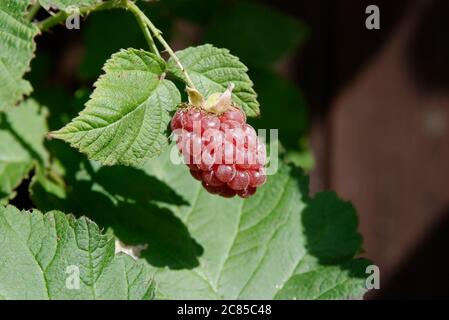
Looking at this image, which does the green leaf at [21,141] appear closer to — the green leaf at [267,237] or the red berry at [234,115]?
the green leaf at [267,237]

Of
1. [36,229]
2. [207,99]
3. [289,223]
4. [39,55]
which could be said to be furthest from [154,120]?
[39,55]

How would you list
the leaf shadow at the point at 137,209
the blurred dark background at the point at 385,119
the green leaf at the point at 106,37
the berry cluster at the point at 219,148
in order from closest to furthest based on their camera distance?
the berry cluster at the point at 219,148, the leaf shadow at the point at 137,209, the green leaf at the point at 106,37, the blurred dark background at the point at 385,119

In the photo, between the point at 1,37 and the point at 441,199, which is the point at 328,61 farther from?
the point at 1,37

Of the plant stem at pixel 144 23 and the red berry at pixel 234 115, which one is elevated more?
the plant stem at pixel 144 23

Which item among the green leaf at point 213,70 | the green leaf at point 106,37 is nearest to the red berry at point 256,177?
the green leaf at point 213,70

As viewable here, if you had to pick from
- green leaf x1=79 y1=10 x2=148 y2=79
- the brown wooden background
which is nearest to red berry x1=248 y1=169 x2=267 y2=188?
green leaf x1=79 y1=10 x2=148 y2=79
